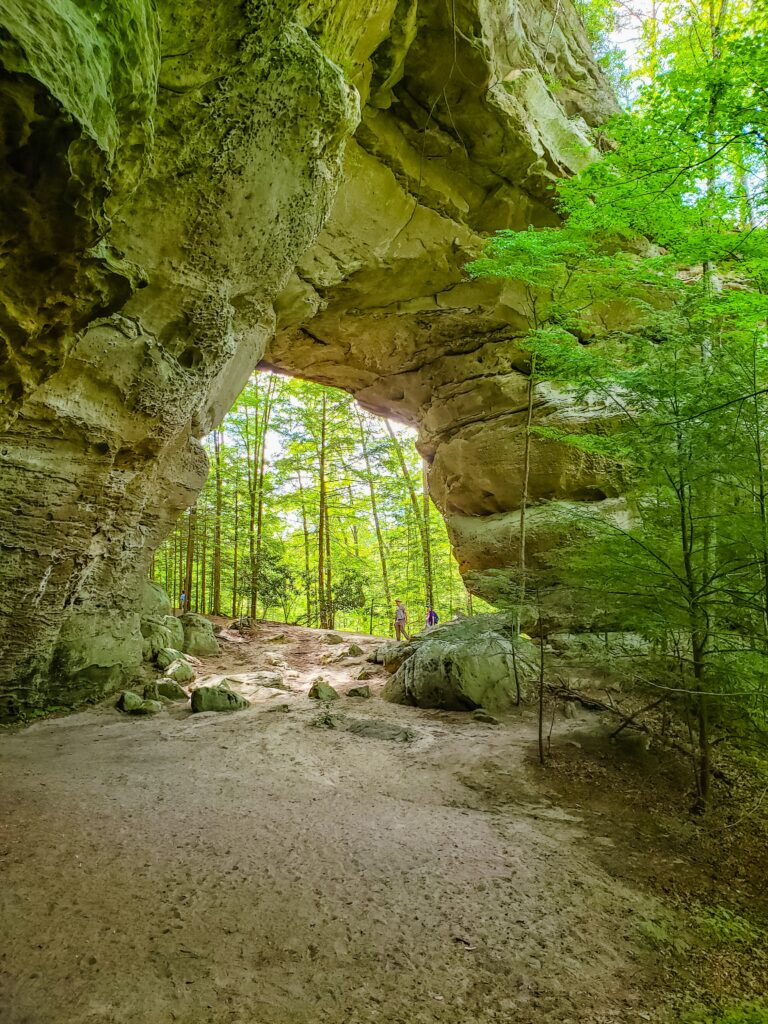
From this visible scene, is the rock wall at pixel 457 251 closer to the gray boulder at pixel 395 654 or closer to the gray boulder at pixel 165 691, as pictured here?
the gray boulder at pixel 395 654

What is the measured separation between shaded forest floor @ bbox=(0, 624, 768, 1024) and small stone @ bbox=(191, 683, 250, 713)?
5.01 ft

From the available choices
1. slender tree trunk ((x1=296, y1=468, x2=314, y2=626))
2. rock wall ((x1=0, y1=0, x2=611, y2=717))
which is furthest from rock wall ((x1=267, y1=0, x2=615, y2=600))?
slender tree trunk ((x1=296, y1=468, x2=314, y2=626))

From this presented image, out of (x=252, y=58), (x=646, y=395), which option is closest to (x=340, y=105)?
(x=252, y=58)

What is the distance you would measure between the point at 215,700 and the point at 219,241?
6903mm

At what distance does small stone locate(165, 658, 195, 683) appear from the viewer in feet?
31.0

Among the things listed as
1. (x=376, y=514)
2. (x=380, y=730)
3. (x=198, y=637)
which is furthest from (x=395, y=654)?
(x=376, y=514)

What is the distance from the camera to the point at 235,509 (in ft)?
57.3

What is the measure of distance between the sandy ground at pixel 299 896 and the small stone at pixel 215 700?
1682 millimetres

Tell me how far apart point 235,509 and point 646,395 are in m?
14.6

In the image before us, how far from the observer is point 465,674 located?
8836 mm

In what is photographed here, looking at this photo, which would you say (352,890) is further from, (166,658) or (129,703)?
(166,658)

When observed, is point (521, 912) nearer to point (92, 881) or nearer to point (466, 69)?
point (92, 881)

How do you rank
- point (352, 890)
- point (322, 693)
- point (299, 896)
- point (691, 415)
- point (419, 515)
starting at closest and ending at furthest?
point (299, 896)
point (352, 890)
point (691, 415)
point (322, 693)
point (419, 515)

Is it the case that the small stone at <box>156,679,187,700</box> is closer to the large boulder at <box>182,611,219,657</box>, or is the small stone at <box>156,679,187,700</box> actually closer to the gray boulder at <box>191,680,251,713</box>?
the gray boulder at <box>191,680,251,713</box>
